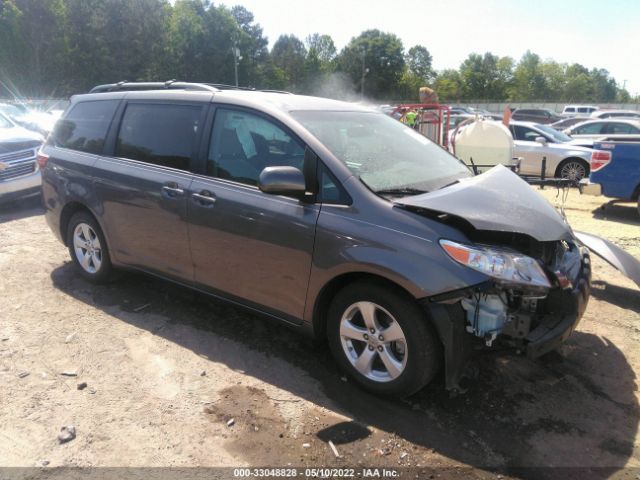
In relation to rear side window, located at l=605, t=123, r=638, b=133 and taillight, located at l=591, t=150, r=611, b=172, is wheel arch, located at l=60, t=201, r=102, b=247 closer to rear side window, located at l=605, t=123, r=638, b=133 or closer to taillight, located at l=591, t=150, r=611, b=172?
taillight, located at l=591, t=150, r=611, b=172

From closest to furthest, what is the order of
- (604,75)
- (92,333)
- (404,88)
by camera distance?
(92,333)
(404,88)
(604,75)

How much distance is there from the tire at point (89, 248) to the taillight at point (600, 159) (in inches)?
295

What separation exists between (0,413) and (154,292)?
194 cm

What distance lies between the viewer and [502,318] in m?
2.82

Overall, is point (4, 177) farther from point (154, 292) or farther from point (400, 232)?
point (400, 232)

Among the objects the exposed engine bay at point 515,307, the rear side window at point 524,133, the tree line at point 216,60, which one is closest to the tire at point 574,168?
the rear side window at point 524,133

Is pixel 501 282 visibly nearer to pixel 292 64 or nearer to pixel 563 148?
pixel 563 148

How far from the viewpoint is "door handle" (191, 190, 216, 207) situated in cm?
360

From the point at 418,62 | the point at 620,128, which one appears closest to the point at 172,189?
the point at 620,128

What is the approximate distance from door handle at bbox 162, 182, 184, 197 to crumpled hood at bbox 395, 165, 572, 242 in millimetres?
1755

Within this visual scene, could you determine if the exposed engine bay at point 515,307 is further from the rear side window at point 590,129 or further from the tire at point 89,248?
the rear side window at point 590,129

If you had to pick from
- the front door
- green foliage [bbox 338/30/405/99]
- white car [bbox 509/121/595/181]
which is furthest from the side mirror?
green foliage [bbox 338/30/405/99]

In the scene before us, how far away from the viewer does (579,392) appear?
10.6ft

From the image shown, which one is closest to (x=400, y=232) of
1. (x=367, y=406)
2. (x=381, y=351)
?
(x=381, y=351)
